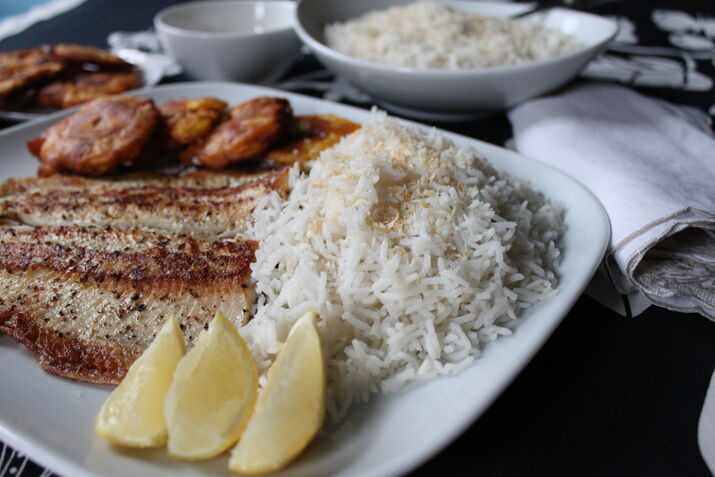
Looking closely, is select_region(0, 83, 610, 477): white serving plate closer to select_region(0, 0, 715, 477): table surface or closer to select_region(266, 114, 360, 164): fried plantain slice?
select_region(0, 0, 715, 477): table surface

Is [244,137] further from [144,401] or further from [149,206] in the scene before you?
[144,401]

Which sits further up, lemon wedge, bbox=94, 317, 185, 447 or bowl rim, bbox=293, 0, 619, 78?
bowl rim, bbox=293, 0, 619, 78

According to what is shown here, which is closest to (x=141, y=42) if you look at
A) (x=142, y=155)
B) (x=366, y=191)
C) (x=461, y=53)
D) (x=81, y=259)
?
(x=142, y=155)

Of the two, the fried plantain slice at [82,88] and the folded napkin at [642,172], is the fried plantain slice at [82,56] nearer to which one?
the fried plantain slice at [82,88]

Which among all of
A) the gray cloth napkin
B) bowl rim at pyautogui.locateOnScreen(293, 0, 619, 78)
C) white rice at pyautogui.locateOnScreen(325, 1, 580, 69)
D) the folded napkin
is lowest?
the gray cloth napkin

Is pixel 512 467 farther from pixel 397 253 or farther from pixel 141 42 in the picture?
pixel 141 42

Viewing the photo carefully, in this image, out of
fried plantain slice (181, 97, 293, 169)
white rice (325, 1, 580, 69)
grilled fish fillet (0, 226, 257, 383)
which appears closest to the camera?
grilled fish fillet (0, 226, 257, 383)

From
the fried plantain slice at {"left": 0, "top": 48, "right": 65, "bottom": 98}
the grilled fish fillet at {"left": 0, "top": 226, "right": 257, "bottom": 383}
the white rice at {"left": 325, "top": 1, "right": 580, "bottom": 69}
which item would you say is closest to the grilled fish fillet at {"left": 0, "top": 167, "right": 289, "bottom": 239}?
the grilled fish fillet at {"left": 0, "top": 226, "right": 257, "bottom": 383}

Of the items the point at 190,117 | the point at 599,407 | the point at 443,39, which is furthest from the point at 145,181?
the point at 599,407
